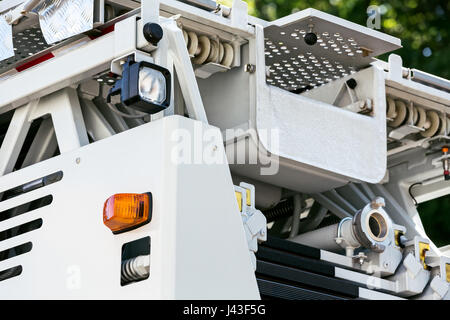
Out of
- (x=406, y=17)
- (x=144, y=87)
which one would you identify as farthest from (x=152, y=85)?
(x=406, y=17)

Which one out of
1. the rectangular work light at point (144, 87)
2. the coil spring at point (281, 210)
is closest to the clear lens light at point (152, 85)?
the rectangular work light at point (144, 87)

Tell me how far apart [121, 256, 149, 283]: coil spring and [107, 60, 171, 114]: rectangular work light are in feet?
1.68

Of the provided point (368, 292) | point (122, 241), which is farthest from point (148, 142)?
point (368, 292)

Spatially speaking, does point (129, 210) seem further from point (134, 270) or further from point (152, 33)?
point (152, 33)

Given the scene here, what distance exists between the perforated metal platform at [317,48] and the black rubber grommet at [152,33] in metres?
0.79

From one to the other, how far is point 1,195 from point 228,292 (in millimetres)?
1133

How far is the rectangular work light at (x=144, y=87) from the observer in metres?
4.11

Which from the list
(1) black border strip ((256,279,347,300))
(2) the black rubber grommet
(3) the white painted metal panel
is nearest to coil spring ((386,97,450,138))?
(1) black border strip ((256,279,347,300))

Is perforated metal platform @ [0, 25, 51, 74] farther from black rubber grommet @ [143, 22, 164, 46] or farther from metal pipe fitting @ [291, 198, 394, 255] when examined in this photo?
metal pipe fitting @ [291, 198, 394, 255]

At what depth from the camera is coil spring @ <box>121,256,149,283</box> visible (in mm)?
3971

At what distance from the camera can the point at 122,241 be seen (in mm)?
4078

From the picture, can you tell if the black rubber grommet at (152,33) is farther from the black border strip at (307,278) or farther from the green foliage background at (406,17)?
the green foliage background at (406,17)

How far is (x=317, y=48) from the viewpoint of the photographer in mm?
5113
